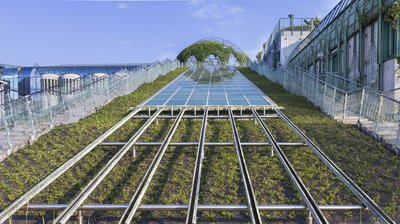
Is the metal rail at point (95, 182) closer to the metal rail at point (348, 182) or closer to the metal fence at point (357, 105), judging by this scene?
the metal rail at point (348, 182)

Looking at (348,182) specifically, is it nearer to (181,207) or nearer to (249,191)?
(249,191)

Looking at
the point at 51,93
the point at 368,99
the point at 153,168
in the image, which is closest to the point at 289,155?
the point at 153,168

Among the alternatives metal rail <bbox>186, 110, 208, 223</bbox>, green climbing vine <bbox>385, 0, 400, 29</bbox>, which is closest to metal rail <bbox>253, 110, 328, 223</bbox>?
metal rail <bbox>186, 110, 208, 223</bbox>

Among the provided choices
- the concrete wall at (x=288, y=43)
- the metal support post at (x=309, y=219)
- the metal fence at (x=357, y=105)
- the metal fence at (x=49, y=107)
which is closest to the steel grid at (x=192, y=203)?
the metal support post at (x=309, y=219)

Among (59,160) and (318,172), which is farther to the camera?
(59,160)

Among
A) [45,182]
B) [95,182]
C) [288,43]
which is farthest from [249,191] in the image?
[288,43]

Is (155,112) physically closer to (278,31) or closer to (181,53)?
(278,31)
